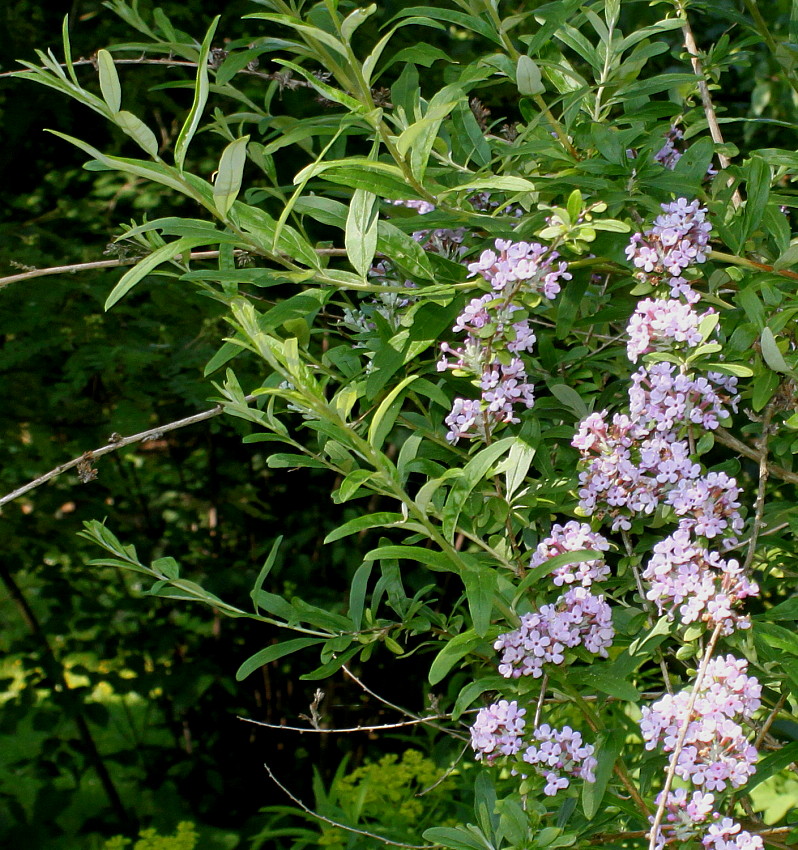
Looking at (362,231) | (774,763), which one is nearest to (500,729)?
(774,763)

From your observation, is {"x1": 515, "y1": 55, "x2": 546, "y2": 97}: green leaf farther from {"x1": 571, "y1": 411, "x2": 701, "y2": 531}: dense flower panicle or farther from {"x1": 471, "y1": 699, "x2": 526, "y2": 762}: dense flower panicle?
{"x1": 471, "y1": 699, "x2": 526, "y2": 762}: dense flower panicle

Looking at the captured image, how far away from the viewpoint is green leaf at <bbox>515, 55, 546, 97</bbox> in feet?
3.27

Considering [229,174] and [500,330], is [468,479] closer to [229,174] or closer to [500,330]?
[500,330]

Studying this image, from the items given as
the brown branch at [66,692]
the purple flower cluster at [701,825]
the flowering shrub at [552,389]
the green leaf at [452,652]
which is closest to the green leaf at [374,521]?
the flowering shrub at [552,389]

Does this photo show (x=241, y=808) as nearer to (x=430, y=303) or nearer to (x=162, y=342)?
(x=162, y=342)

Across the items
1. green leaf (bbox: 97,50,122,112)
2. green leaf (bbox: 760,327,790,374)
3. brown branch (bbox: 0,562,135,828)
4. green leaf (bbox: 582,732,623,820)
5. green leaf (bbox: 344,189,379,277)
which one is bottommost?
brown branch (bbox: 0,562,135,828)

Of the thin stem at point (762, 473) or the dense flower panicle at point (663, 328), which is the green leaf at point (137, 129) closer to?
the dense flower panicle at point (663, 328)

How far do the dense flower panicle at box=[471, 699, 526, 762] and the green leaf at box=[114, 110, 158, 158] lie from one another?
65 cm

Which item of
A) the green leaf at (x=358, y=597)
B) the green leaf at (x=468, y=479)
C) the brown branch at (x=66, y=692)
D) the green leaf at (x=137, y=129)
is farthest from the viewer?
the brown branch at (x=66, y=692)

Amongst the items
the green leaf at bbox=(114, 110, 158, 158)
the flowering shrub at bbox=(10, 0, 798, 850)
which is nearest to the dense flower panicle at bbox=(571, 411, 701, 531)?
the flowering shrub at bbox=(10, 0, 798, 850)

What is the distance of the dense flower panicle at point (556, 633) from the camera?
0.96 meters

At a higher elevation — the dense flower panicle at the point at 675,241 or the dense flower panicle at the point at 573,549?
the dense flower panicle at the point at 675,241

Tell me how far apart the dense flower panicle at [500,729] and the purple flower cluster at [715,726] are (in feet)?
0.44

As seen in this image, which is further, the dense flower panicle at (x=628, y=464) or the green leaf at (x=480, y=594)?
the dense flower panicle at (x=628, y=464)
